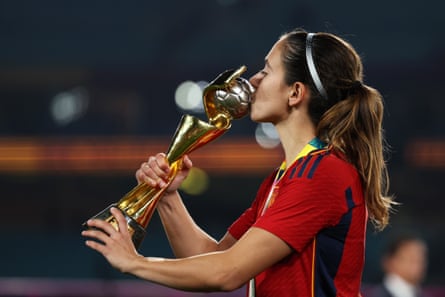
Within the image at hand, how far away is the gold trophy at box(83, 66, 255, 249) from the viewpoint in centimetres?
177

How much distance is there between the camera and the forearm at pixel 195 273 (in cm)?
158

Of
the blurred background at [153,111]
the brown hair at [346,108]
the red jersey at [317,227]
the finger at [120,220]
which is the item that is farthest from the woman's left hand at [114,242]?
the blurred background at [153,111]

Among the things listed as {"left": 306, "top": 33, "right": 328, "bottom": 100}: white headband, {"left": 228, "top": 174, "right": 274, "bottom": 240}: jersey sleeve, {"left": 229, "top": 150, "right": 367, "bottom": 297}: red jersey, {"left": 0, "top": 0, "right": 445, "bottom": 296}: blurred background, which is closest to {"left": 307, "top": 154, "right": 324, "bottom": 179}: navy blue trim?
{"left": 229, "top": 150, "right": 367, "bottom": 297}: red jersey

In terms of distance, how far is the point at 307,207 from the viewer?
1.62 meters

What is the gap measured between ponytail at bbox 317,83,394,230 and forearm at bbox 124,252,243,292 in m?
0.36

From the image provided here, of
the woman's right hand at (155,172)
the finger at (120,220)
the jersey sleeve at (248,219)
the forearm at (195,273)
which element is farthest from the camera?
the jersey sleeve at (248,219)

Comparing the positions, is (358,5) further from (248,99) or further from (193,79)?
(248,99)

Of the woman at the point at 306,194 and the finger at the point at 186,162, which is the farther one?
the finger at the point at 186,162

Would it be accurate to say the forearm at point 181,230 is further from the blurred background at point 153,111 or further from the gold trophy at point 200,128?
the blurred background at point 153,111

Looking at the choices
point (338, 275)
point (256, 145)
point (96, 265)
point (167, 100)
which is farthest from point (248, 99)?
point (167, 100)

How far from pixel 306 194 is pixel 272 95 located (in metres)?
0.27

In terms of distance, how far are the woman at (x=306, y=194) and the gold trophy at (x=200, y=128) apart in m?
0.03

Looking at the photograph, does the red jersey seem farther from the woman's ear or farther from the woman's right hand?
the woman's right hand

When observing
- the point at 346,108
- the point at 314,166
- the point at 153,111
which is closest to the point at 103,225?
the point at 314,166
